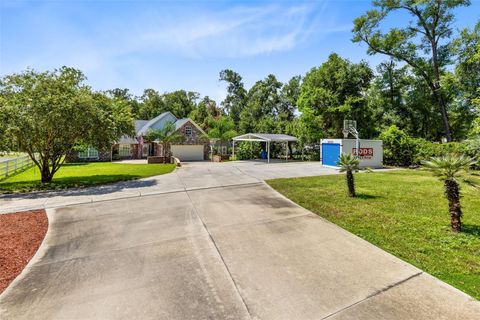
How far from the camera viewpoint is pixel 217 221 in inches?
326

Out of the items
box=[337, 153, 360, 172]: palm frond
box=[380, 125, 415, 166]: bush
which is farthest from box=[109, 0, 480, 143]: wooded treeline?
box=[337, 153, 360, 172]: palm frond

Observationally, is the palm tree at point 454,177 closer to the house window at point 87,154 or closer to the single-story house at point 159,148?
the single-story house at point 159,148

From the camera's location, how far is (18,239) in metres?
6.89

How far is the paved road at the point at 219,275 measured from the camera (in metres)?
3.97

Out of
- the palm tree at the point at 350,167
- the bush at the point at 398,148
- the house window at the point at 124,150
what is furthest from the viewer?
the house window at the point at 124,150

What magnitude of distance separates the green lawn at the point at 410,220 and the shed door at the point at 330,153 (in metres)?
8.62

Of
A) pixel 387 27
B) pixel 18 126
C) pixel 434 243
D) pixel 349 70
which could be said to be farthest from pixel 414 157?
pixel 18 126

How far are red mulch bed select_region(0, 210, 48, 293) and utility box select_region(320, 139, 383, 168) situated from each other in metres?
21.1

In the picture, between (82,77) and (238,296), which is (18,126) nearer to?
(82,77)

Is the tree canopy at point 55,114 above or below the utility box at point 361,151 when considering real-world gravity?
above

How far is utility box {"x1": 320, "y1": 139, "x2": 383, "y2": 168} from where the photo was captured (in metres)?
22.5

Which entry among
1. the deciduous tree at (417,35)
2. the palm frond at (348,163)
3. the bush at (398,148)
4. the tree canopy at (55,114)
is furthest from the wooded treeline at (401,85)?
the palm frond at (348,163)

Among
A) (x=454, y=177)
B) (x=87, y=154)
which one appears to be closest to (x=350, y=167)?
(x=454, y=177)

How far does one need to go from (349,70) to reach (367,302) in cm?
3275
